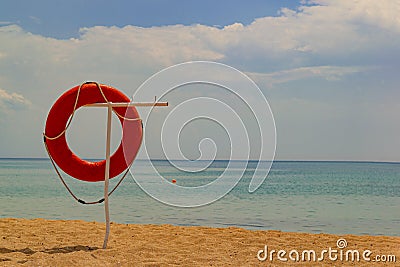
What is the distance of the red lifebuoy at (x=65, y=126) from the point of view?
5.28 meters

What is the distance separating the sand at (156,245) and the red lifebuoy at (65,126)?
2.38 feet

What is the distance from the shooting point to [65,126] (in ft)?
17.5

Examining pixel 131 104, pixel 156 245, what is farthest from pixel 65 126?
pixel 156 245

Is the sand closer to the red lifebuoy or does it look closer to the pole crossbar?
the red lifebuoy

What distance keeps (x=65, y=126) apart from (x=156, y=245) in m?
1.41

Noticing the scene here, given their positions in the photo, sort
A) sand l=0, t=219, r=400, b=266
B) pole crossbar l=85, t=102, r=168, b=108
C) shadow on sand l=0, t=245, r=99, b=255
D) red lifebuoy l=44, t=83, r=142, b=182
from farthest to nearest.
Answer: red lifebuoy l=44, t=83, r=142, b=182
pole crossbar l=85, t=102, r=168, b=108
shadow on sand l=0, t=245, r=99, b=255
sand l=0, t=219, r=400, b=266

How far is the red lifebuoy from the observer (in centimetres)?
528

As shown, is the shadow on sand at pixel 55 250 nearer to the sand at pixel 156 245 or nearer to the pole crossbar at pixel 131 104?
the sand at pixel 156 245

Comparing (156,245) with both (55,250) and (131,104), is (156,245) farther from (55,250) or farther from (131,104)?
(131,104)

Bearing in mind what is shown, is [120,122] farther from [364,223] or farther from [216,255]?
[364,223]

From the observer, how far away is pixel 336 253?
5164 mm

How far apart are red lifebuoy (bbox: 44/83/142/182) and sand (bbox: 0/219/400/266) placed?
73cm

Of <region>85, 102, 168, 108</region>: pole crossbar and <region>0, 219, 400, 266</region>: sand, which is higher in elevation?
<region>85, 102, 168, 108</region>: pole crossbar

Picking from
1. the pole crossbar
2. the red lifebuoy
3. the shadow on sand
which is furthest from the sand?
the pole crossbar
